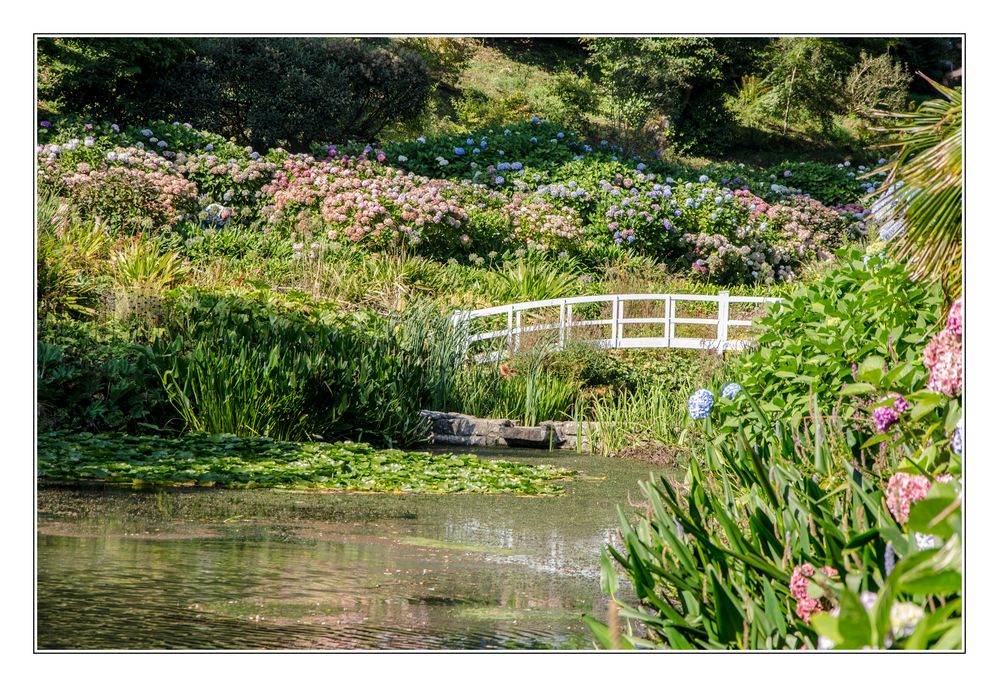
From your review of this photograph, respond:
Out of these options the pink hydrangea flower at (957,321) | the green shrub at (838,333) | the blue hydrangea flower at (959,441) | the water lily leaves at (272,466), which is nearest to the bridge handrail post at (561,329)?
the water lily leaves at (272,466)

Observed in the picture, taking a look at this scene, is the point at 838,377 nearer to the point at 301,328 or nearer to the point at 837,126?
the point at 301,328

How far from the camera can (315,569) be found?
13.1 feet

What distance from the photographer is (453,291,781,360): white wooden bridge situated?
968 centimetres

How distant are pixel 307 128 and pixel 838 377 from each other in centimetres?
1262

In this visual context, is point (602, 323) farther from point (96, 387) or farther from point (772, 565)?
point (772, 565)

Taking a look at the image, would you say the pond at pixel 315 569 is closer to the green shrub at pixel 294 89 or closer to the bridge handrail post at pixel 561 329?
the bridge handrail post at pixel 561 329

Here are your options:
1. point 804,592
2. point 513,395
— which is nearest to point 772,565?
point 804,592

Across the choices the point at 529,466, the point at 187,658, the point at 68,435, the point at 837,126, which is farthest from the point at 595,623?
the point at 837,126

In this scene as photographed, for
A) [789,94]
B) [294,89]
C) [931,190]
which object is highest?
[789,94]

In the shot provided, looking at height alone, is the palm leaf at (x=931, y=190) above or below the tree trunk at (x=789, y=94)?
below

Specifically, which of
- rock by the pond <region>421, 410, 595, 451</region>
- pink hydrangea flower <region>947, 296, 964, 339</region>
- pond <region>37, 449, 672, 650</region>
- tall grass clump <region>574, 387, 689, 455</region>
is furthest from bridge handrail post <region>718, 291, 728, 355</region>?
pink hydrangea flower <region>947, 296, 964, 339</region>

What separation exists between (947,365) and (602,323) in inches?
315

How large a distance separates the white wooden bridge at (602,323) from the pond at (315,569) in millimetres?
3815

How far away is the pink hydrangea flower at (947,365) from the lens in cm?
238
